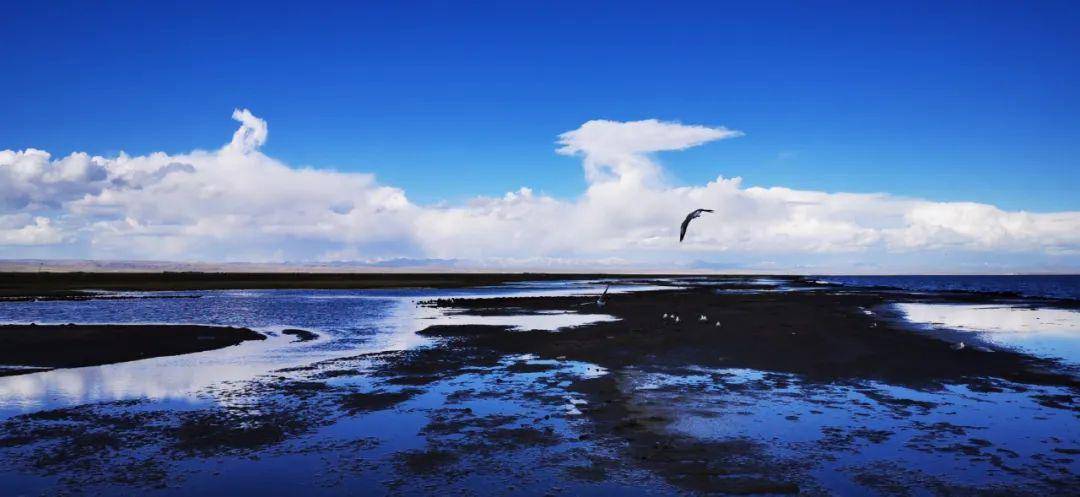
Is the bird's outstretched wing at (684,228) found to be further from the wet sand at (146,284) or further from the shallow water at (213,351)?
the wet sand at (146,284)

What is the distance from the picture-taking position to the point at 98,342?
86.8ft

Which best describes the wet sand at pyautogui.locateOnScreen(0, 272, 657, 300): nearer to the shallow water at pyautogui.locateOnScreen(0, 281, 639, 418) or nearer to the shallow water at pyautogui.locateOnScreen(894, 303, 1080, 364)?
the shallow water at pyautogui.locateOnScreen(0, 281, 639, 418)

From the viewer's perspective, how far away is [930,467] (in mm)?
10234

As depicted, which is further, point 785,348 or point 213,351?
point 785,348

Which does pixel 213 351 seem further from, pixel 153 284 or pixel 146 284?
pixel 146 284

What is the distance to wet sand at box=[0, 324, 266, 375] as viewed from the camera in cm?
2203

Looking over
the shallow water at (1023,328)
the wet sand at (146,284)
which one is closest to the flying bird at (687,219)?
the shallow water at (1023,328)

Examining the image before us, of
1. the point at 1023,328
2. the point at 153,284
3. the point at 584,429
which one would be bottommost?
the point at 584,429

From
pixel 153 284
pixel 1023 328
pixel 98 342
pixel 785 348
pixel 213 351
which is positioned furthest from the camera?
pixel 153 284

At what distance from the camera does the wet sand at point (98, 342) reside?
22.0 metres

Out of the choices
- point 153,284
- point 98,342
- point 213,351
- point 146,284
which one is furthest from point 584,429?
point 146,284

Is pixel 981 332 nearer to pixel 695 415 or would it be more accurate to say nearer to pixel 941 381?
pixel 941 381

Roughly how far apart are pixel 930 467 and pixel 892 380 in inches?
347

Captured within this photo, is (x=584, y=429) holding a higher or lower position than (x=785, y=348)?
lower
